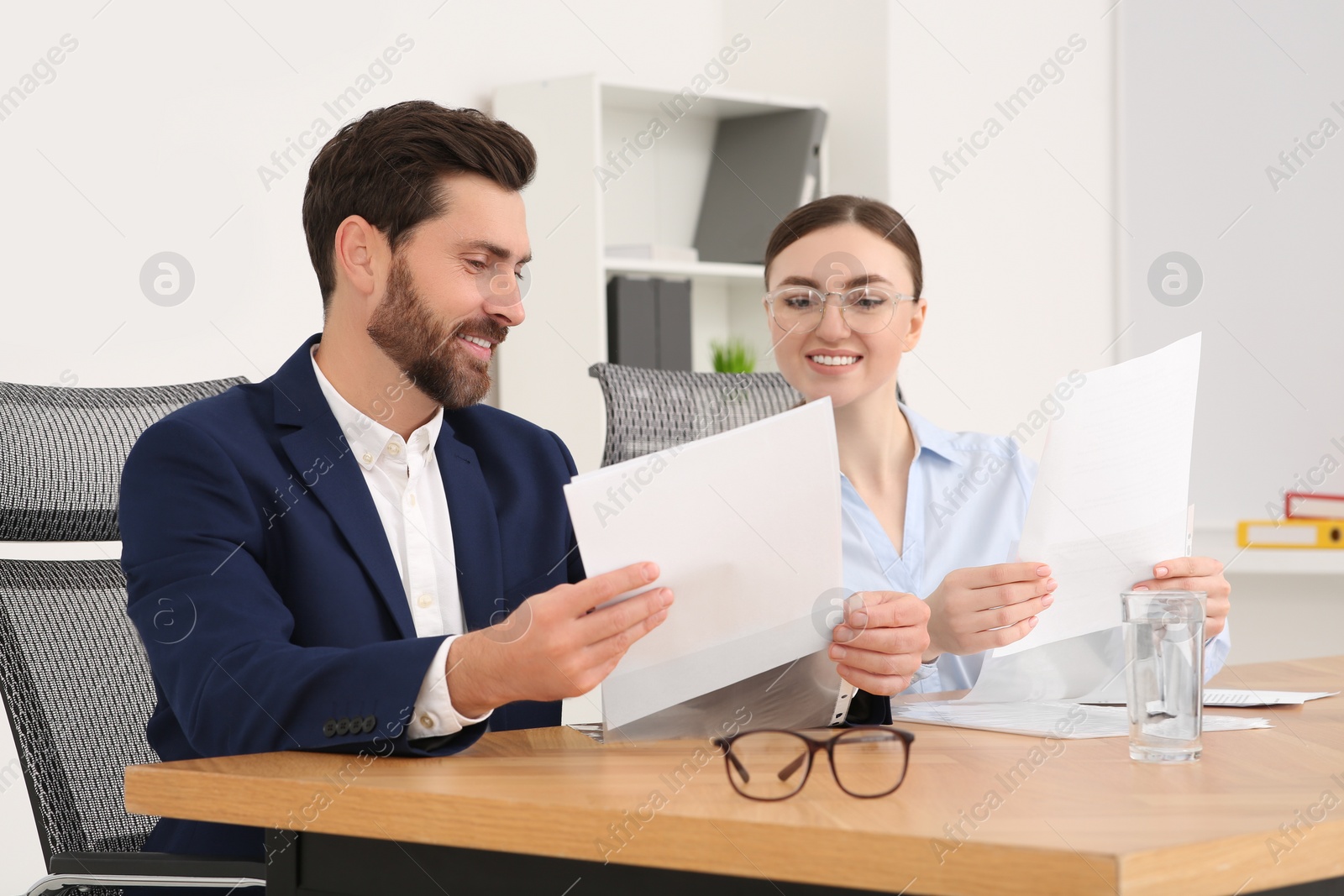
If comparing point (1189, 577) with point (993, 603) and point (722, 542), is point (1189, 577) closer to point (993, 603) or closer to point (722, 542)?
point (993, 603)

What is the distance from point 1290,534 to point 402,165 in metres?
2.52

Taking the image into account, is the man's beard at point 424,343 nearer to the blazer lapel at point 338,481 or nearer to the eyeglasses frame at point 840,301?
the blazer lapel at point 338,481

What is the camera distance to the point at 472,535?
4.67 feet

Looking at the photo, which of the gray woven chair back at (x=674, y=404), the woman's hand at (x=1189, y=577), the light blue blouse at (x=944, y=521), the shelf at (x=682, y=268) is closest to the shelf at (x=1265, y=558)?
the shelf at (x=682, y=268)

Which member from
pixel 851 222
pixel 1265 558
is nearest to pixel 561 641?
pixel 851 222

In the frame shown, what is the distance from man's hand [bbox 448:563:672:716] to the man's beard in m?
0.48

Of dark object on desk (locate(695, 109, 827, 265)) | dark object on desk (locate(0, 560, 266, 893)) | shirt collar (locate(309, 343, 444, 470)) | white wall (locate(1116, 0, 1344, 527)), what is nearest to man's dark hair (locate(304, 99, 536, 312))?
shirt collar (locate(309, 343, 444, 470))

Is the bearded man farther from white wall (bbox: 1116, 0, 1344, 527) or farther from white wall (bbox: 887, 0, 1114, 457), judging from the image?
white wall (bbox: 1116, 0, 1344, 527)

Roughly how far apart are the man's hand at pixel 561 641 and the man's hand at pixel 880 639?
21 cm

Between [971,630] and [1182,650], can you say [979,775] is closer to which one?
[1182,650]

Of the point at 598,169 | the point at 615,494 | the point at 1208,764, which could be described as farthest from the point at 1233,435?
the point at 615,494

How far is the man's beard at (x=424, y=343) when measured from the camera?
56.0 inches

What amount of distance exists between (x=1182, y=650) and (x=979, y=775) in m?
0.23

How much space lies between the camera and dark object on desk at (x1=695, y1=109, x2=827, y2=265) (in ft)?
11.5
